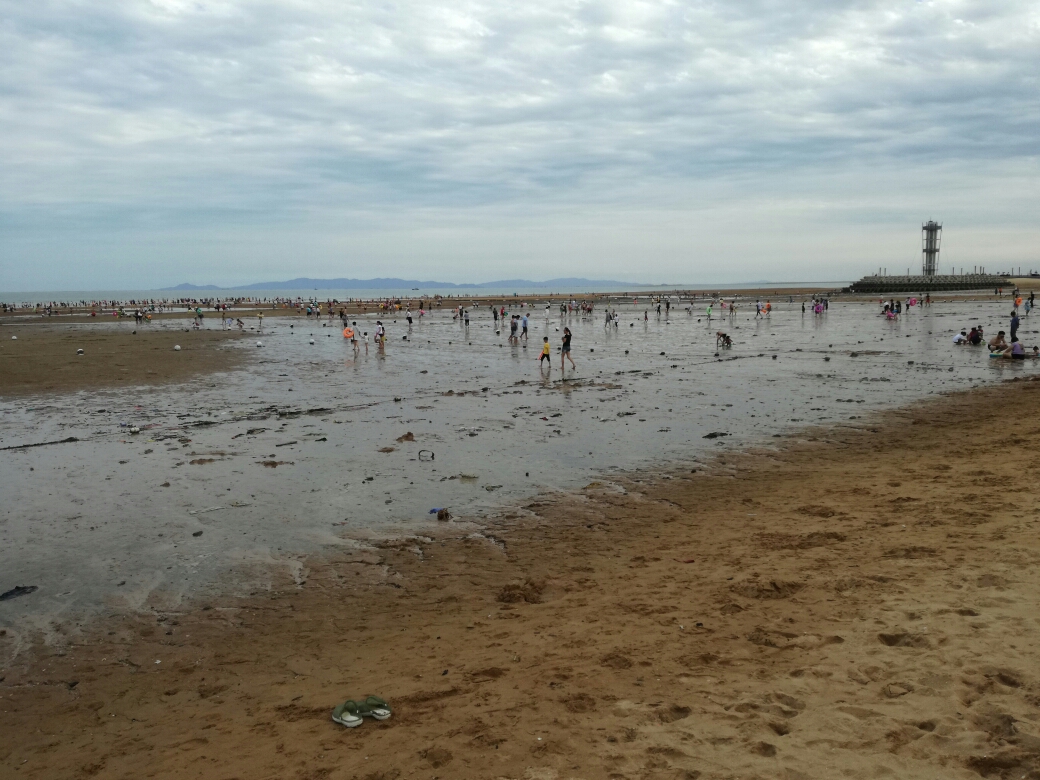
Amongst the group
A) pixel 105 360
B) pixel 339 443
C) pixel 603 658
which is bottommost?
pixel 603 658

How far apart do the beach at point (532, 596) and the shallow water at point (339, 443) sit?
8cm

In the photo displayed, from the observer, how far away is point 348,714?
522 centimetres

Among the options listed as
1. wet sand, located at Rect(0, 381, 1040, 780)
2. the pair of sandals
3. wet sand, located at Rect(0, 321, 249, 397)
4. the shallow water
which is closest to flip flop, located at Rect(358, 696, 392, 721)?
the pair of sandals

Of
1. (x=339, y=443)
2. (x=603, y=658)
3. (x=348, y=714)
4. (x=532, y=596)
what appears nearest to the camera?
(x=348, y=714)

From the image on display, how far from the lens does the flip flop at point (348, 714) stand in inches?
202

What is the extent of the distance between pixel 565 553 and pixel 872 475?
5507 millimetres

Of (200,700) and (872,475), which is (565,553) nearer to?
(200,700)

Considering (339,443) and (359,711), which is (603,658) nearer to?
(359,711)

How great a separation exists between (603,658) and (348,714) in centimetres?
202

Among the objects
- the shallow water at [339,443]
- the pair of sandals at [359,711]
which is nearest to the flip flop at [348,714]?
the pair of sandals at [359,711]

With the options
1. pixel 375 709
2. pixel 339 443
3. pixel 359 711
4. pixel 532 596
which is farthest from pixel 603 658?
pixel 339 443

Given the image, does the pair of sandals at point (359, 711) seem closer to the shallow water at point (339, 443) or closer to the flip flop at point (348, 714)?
the flip flop at point (348, 714)

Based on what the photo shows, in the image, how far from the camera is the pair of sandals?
5160 mm

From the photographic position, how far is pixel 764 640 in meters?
5.84
